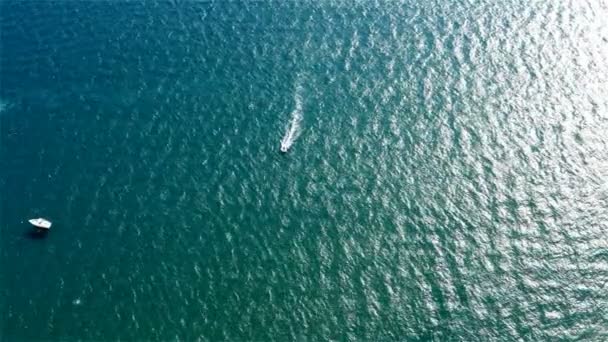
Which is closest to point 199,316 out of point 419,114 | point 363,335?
point 363,335

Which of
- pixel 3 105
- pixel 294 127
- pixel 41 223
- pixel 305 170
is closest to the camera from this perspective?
pixel 41 223

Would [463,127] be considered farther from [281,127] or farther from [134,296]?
[134,296]

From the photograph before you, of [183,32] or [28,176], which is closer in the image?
[28,176]

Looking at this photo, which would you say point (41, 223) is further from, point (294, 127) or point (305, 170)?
point (294, 127)

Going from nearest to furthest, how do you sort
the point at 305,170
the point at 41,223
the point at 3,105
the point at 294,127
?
the point at 41,223 < the point at 305,170 < the point at 294,127 < the point at 3,105

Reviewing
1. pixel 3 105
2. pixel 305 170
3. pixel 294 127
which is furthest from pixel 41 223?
pixel 294 127

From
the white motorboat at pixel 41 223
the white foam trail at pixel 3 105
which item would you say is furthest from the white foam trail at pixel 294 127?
the white foam trail at pixel 3 105
